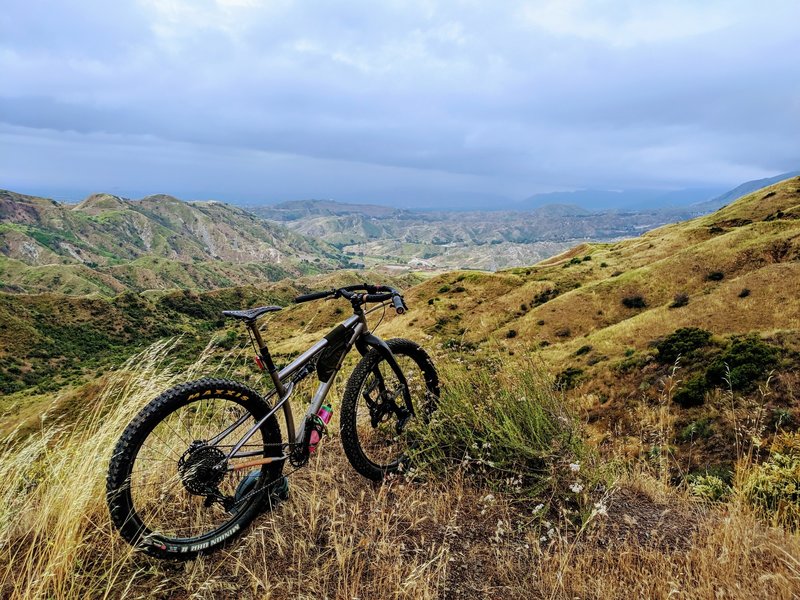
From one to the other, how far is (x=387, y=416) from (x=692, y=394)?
29099mm

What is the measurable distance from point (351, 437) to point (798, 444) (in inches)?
308

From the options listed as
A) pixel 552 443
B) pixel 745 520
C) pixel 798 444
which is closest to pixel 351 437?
pixel 552 443

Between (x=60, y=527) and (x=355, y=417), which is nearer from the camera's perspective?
(x=60, y=527)

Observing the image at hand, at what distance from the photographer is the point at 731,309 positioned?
3916cm

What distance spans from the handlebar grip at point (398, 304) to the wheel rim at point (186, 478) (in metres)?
1.89

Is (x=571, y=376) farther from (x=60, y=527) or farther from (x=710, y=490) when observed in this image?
(x=60, y=527)

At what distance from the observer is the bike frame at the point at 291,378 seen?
3.86m

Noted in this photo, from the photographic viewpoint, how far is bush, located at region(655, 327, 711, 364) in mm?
33625

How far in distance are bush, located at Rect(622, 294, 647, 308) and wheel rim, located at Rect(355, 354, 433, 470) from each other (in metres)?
57.2

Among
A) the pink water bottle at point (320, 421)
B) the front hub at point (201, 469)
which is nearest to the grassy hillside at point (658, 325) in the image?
the pink water bottle at point (320, 421)

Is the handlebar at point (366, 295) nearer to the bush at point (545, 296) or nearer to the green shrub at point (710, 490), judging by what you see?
the green shrub at point (710, 490)

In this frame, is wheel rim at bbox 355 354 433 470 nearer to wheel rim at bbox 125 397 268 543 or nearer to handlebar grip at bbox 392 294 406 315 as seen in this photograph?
handlebar grip at bbox 392 294 406 315

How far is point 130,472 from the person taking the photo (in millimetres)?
3219

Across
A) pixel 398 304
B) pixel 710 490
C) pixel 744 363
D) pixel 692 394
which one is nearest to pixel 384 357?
pixel 398 304
